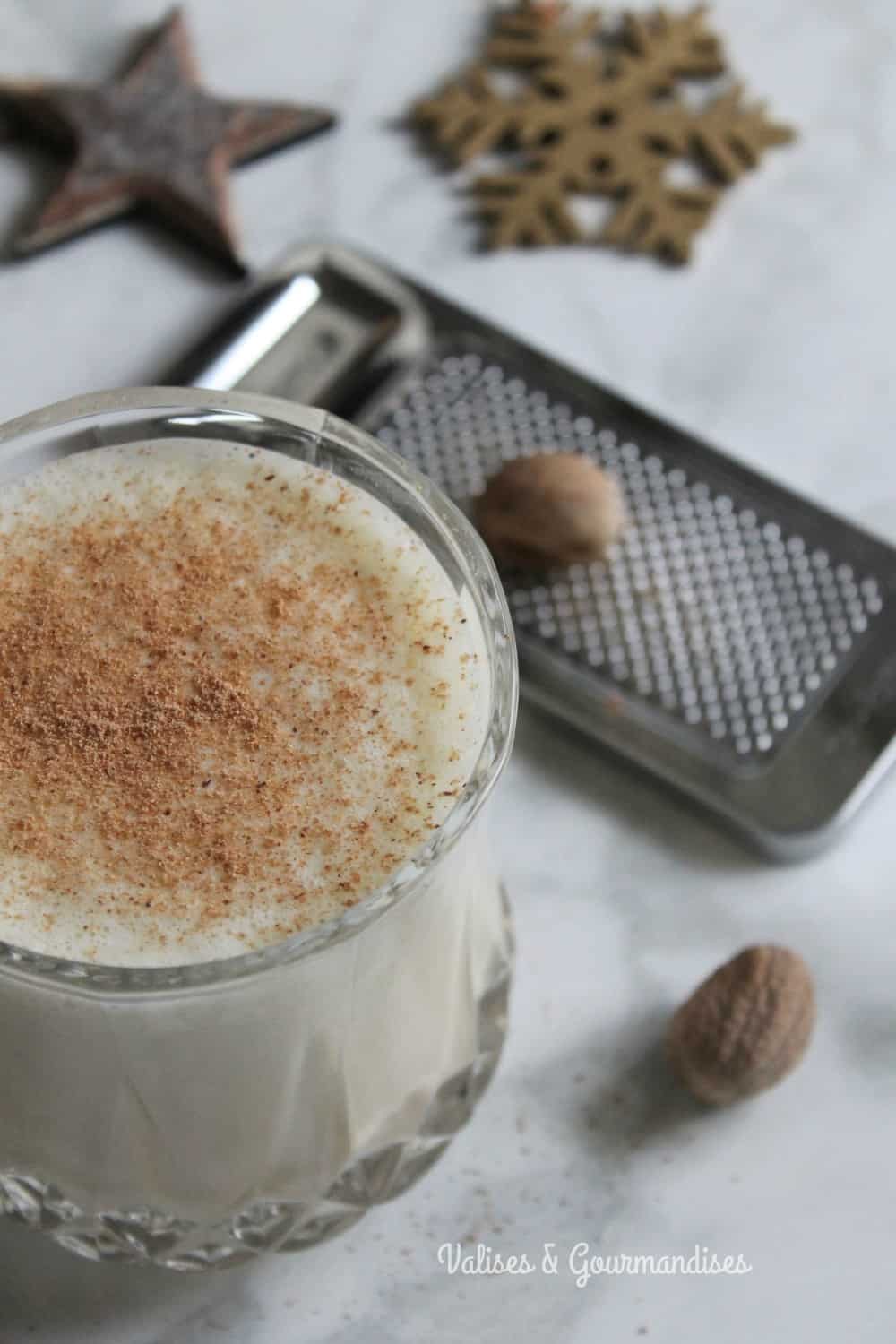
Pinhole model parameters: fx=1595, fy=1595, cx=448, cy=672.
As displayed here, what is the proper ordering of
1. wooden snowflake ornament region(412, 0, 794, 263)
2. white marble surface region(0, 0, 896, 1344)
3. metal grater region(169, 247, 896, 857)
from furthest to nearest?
wooden snowflake ornament region(412, 0, 794, 263) → metal grater region(169, 247, 896, 857) → white marble surface region(0, 0, 896, 1344)

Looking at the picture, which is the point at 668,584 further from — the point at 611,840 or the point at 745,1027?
the point at 745,1027

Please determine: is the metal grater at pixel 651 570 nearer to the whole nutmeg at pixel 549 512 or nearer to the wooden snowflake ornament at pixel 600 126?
the whole nutmeg at pixel 549 512

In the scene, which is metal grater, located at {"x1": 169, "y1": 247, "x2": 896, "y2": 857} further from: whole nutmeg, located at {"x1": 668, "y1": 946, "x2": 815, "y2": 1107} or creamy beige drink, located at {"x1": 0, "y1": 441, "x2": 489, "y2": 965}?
creamy beige drink, located at {"x1": 0, "y1": 441, "x2": 489, "y2": 965}

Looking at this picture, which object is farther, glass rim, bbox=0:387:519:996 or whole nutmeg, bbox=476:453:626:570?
whole nutmeg, bbox=476:453:626:570

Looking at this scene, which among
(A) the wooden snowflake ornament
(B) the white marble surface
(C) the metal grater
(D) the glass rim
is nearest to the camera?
(D) the glass rim

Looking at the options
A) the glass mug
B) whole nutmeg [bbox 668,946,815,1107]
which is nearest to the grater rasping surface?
whole nutmeg [bbox 668,946,815,1107]

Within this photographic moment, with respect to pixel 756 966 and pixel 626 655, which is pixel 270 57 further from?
pixel 756 966
